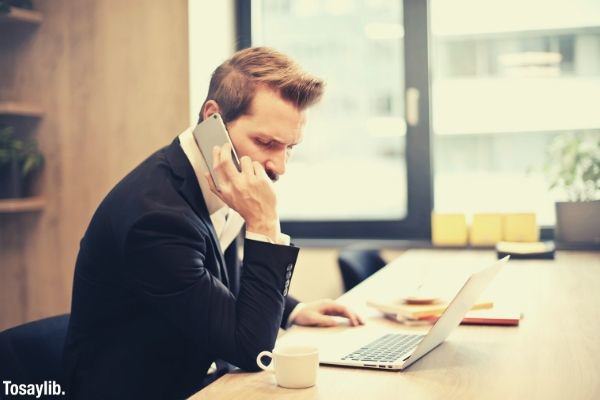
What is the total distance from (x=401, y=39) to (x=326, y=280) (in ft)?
3.87

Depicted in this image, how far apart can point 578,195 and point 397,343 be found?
6.44 feet

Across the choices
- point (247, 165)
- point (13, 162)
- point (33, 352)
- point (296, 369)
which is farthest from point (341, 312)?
point (13, 162)

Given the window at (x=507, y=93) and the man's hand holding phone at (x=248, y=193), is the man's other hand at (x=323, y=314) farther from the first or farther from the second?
the window at (x=507, y=93)

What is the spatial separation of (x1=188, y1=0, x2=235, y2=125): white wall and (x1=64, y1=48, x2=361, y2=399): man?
1.62 m

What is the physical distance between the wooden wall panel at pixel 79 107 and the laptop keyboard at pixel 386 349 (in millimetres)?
1943

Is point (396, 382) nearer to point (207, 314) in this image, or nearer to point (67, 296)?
point (207, 314)

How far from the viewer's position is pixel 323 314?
5.68ft

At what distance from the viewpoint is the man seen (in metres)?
1.36

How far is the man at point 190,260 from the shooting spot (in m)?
1.36

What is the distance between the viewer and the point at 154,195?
143 cm

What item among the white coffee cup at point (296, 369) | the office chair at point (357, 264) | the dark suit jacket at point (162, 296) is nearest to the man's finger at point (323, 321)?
the dark suit jacket at point (162, 296)

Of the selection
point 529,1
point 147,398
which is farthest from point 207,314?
point 529,1

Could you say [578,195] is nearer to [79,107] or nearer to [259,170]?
[259,170]

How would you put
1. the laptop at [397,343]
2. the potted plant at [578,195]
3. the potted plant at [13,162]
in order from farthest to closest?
the potted plant at [13,162], the potted plant at [578,195], the laptop at [397,343]
